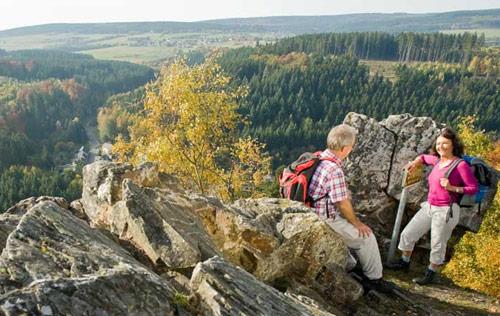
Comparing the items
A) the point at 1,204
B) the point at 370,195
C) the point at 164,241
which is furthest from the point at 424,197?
the point at 1,204

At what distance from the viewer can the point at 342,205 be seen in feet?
40.1

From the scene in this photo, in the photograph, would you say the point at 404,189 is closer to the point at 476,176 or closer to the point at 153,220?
the point at 476,176

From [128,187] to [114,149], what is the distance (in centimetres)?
1983

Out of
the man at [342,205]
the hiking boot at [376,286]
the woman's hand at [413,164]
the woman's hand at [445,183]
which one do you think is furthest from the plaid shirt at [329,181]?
the woman's hand at [413,164]

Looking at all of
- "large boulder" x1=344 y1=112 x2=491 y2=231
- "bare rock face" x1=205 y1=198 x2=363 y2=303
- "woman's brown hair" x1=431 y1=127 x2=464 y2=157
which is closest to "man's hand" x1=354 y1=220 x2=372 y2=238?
"bare rock face" x1=205 y1=198 x2=363 y2=303

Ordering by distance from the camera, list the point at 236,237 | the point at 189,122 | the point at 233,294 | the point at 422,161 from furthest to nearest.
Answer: the point at 189,122 < the point at 422,161 < the point at 236,237 < the point at 233,294

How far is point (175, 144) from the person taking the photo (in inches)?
1227

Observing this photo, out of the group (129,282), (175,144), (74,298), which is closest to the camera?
(74,298)

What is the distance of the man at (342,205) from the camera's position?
11.7 meters

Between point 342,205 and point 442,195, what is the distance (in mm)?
4716

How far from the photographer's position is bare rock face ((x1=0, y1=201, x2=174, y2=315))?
22.2 feet

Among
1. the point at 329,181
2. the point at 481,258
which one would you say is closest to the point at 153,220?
the point at 329,181

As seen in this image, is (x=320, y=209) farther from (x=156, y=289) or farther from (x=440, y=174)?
(x=156, y=289)

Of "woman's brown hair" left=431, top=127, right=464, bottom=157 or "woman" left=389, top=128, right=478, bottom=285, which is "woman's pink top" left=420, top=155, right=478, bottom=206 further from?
"woman's brown hair" left=431, top=127, right=464, bottom=157
